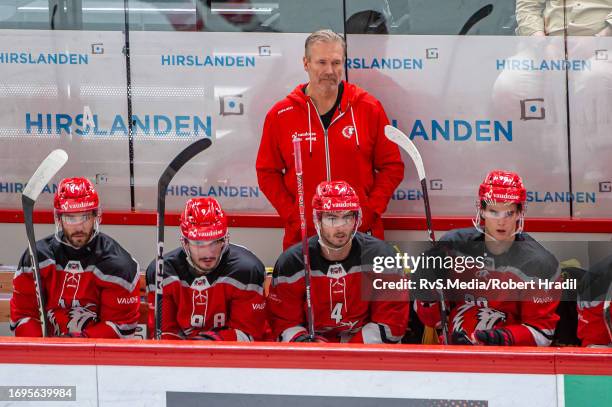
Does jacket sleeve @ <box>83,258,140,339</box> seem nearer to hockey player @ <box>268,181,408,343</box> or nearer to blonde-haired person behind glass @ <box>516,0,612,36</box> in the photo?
hockey player @ <box>268,181,408,343</box>

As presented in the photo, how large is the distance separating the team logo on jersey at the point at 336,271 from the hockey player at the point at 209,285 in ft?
0.87

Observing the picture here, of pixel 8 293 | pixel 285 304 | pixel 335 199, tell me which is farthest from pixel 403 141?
pixel 8 293

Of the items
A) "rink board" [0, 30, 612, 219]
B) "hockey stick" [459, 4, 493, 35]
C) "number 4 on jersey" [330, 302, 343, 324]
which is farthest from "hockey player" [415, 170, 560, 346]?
"hockey stick" [459, 4, 493, 35]

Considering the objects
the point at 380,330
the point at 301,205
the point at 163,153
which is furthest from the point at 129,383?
Result: the point at 163,153

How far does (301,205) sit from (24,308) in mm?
1186

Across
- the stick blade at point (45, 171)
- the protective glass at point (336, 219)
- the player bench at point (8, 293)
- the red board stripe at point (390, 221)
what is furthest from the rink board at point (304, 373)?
the red board stripe at point (390, 221)

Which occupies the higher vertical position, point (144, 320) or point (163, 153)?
point (163, 153)

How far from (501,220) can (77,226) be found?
1.69 m

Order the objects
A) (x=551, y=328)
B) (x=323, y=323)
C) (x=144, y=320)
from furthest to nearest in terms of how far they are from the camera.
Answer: (x=144, y=320)
(x=323, y=323)
(x=551, y=328)

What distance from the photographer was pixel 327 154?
4.79 meters

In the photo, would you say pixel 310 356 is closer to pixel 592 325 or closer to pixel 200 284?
pixel 200 284

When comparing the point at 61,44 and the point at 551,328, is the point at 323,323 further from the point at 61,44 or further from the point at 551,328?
the point at 61,44

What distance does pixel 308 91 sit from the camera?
4.86m

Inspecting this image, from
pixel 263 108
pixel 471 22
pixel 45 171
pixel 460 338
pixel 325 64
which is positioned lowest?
pixel 460 338
